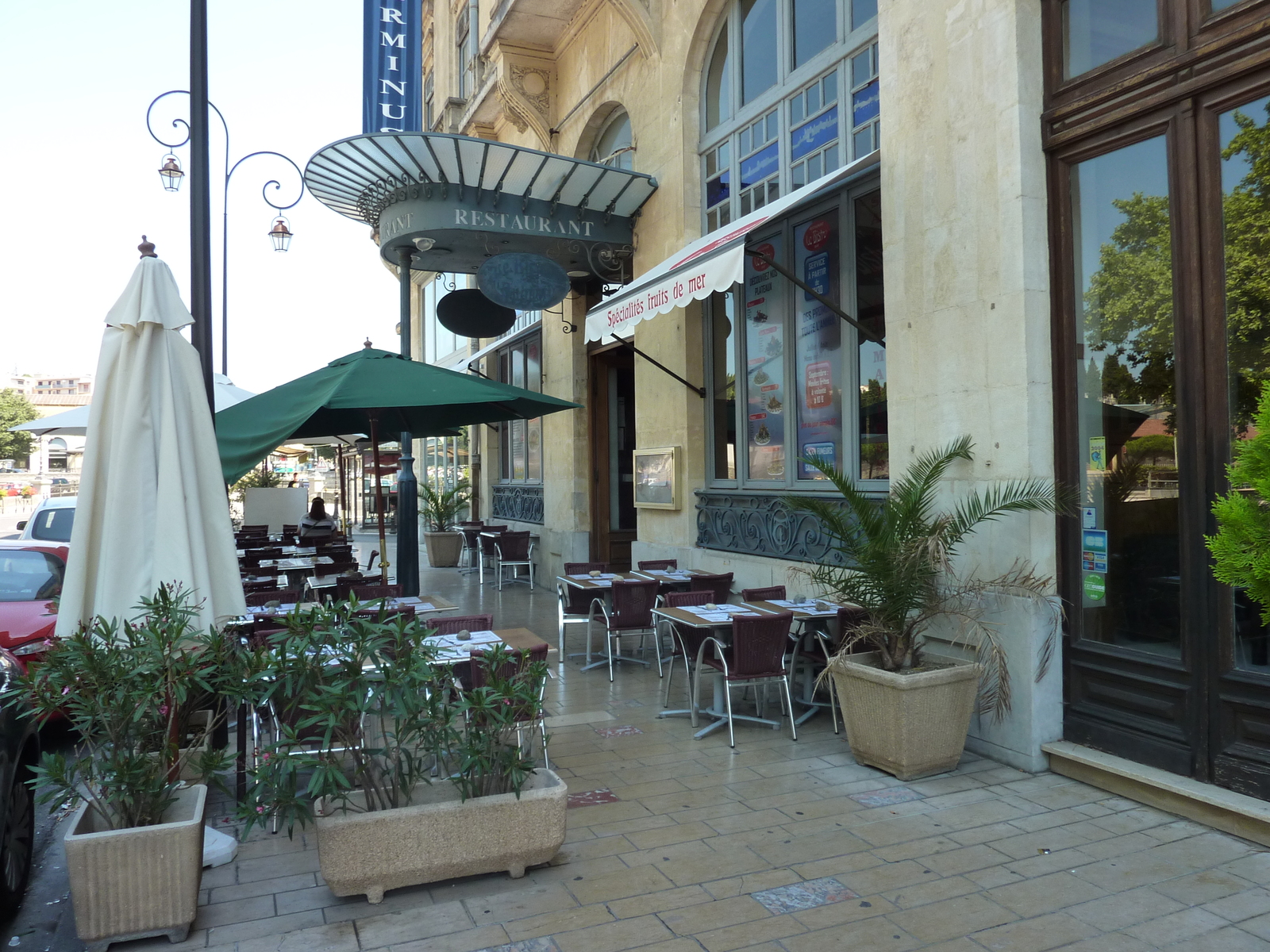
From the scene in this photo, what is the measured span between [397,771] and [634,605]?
4.47m

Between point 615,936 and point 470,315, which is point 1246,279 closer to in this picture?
point 615,936

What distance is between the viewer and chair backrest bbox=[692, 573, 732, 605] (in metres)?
8.55

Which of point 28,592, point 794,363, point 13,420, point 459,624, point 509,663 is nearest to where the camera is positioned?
point 509,663

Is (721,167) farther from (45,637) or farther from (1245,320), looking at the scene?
(45,637)

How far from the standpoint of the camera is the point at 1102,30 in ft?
17.4

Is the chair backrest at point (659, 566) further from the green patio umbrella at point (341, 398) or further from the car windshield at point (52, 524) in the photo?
the car windshield at point (52, 524)

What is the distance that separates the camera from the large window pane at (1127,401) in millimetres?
4965

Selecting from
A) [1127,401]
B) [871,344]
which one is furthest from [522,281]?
[1127,401]

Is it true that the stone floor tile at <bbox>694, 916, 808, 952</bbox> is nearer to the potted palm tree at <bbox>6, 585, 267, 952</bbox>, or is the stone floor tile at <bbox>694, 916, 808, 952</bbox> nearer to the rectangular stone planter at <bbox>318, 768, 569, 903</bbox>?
the rectangular stone planter at <bbox>318, 768, 569, 903</bbox>

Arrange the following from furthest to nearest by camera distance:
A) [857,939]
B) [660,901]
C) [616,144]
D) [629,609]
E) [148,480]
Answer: [616,144] < [629,609] < [148,480] < [660,901] < [857,939]

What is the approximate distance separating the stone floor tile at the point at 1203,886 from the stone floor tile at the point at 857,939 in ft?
3.97

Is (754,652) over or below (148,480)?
below

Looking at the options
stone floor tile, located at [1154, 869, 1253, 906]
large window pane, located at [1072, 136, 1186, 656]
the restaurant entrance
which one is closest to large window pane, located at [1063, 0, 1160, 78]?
large window pane, located at [1072, 136, 1186, 656]

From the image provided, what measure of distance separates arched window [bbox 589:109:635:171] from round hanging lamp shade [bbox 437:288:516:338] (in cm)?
257
